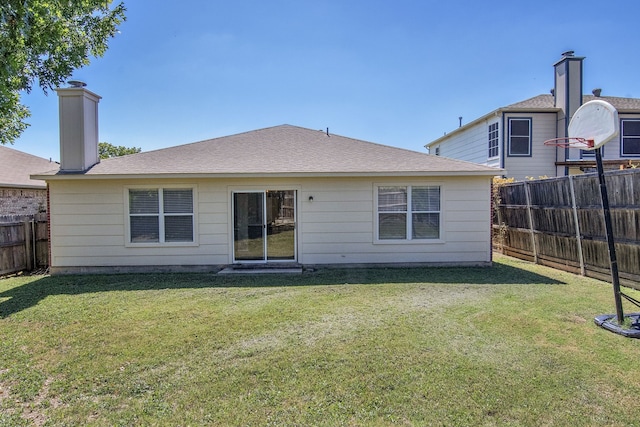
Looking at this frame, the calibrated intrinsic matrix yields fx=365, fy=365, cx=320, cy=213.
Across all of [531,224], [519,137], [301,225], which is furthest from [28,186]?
[519,137]

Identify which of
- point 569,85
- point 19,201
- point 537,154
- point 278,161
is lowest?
point 19,201

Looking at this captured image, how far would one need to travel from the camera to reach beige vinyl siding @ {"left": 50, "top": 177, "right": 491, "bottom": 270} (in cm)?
919

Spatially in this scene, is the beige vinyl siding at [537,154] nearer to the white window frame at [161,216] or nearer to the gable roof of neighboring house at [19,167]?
the white window frame at [161,216]

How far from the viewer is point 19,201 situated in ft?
49.6

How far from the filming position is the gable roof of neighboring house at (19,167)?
15030 mm

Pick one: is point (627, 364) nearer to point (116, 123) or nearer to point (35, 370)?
point (35, 370)

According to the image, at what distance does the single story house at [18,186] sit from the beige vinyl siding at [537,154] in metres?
17.3

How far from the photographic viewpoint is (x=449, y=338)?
4.57m

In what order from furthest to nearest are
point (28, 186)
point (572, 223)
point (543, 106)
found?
point (28, 186) → point (543, 106) → point (572, 223)

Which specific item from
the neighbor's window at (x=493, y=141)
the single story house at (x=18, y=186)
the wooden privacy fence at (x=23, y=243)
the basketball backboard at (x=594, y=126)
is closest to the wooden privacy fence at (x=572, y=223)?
the basketball backboard at (x=594, y=126)

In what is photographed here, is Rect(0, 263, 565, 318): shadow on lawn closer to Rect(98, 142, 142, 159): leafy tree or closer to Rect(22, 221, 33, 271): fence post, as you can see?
Rect(22, 221, 33, 271): fence post

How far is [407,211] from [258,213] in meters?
3.88

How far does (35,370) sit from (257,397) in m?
2.54

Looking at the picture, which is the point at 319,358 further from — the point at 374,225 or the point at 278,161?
the point at 278,161
